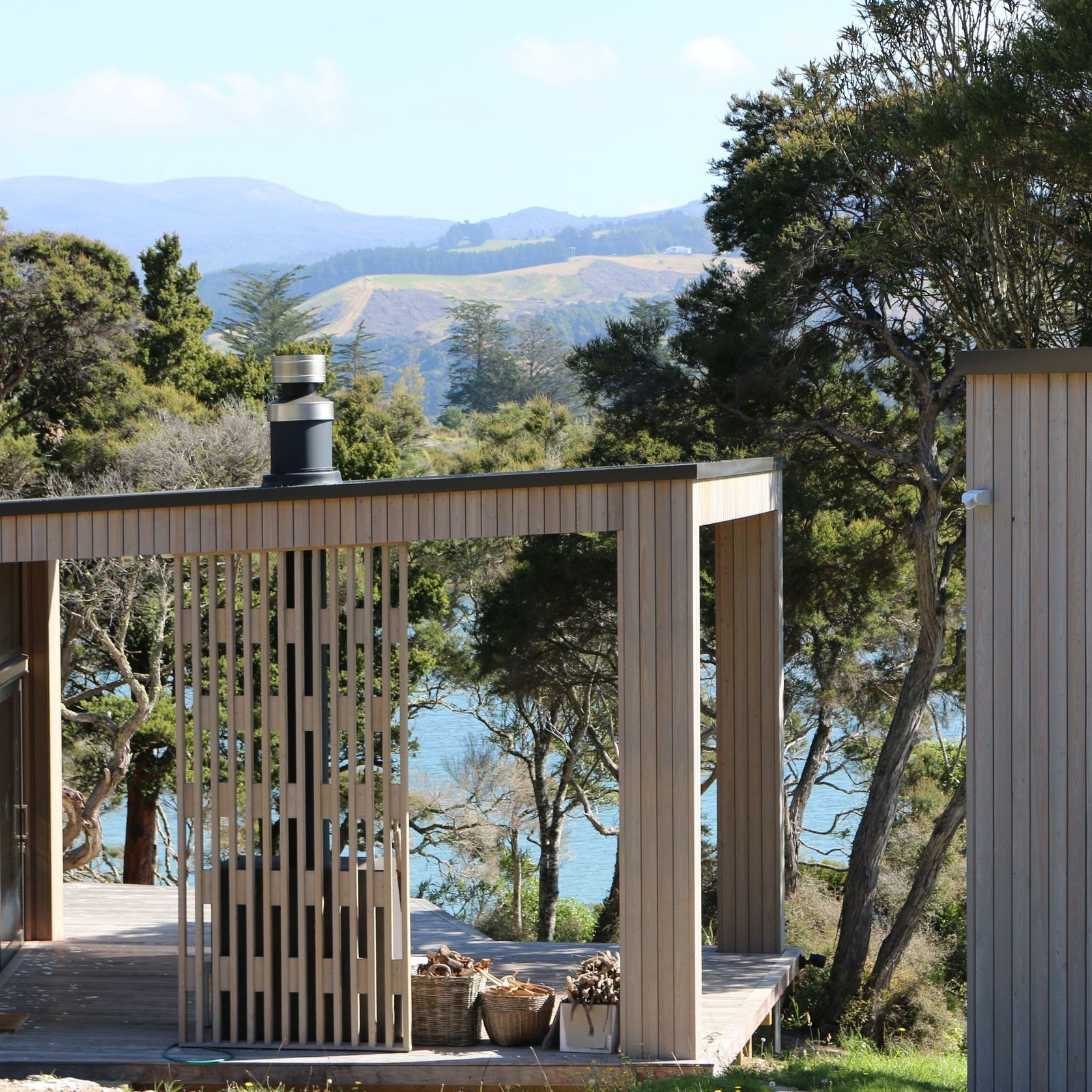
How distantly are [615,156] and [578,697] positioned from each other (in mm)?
90583

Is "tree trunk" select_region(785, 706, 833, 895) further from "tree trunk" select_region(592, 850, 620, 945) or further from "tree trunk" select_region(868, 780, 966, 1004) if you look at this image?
"tree trunk" select_region(868, 780, 966, 1004)

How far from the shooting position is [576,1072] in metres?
4.91

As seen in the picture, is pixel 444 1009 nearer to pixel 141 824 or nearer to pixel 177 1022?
pixel 177 1022

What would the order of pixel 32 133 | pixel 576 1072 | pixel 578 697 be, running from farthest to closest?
pixel 32 133 → pixel 578 697 → pixel 576 1072

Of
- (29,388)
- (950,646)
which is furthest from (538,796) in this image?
(29,388)

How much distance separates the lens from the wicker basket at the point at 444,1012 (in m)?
5.22

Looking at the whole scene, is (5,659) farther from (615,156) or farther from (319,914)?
(615,156)

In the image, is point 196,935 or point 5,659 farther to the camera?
point 5,659

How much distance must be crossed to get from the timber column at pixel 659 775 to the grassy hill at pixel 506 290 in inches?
3269

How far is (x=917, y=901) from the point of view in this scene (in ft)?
38.5

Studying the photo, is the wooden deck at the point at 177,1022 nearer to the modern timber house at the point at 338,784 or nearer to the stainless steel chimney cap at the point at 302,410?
the modern timber house at the point at 338,784

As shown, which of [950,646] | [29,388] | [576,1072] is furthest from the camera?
[29,388]

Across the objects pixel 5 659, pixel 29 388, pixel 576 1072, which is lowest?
pixel 576 1072

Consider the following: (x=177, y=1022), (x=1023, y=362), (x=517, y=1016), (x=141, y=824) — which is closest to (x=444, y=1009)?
(x=517, y=1016)
